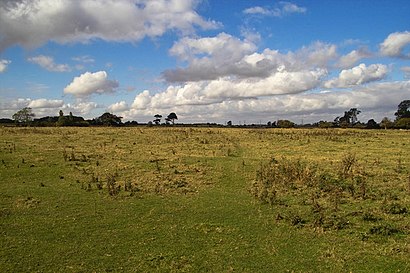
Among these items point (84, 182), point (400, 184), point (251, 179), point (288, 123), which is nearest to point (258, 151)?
point (251, 179)

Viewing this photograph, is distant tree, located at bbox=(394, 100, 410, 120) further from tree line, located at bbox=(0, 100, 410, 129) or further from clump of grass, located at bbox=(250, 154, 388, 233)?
clump of grass, located at bbox=(250, 154, 388, 233)

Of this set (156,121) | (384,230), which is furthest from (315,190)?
(156,121)

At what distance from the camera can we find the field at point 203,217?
1033 centimetres

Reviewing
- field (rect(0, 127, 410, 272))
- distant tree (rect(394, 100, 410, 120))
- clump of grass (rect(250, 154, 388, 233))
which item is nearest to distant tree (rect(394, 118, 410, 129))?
distant tree (rect(394, 100, 410, 120))

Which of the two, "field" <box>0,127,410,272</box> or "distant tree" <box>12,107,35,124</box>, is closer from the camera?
"field" <box>0,127,410,272</box>

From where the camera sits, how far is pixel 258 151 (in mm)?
33375

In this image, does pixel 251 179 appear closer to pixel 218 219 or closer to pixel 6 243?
pixel 218 219

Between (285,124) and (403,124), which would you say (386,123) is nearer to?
(403,124)

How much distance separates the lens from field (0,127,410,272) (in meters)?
10.3

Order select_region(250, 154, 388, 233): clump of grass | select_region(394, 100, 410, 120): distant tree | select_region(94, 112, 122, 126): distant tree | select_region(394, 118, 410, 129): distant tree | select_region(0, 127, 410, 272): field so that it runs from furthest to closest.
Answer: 1. select_region(394, 100, 410, 120): distant tree
2. select_region(94, 112, 122, 126): distant tree
3. select_region(394, 118, 410, 129): distant tree
4. select_region(250, 154, 388, 233): clump of grass
5. select_region(0, 127, 410, 272): field

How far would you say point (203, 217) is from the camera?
14.3 m

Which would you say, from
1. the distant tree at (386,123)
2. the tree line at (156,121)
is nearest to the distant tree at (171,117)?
the tree line at (156,121)

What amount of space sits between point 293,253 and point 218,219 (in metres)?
3.94

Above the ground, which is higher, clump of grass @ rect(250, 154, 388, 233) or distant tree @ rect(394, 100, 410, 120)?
distant tree @ rect(394, 100, 410, 120)
